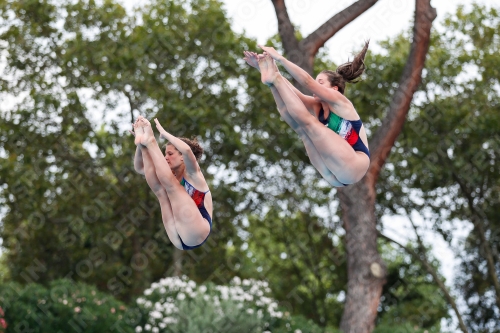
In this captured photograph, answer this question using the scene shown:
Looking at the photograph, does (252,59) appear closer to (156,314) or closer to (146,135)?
(146,135)

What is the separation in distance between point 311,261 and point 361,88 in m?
5.79

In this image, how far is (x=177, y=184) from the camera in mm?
4824

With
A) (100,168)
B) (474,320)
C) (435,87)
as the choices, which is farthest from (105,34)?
(474,320)

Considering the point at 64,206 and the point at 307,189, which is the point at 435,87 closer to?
the point at 307,189

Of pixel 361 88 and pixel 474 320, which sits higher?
pixel 361 88

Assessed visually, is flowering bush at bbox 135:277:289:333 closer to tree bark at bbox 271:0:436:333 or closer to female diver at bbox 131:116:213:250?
tree bark at bbox 271:0:436:333

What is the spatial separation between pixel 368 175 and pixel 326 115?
255 inches

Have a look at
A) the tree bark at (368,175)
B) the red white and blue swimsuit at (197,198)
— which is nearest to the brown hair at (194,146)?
the red white and blue swimsuit at (197,198)

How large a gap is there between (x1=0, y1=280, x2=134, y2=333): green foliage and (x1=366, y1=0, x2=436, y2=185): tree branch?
14.6 feet

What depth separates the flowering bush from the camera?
31.9 ft

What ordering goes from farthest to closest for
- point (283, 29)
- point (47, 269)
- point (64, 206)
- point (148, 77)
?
point (47, 269) < point (64, 206) < point (148, 77) < point (283, 29)

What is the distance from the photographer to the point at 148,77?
13.4m

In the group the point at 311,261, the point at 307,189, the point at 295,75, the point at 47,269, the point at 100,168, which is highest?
the point at 295,75

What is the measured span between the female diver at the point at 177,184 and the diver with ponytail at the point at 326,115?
0.79 metres
